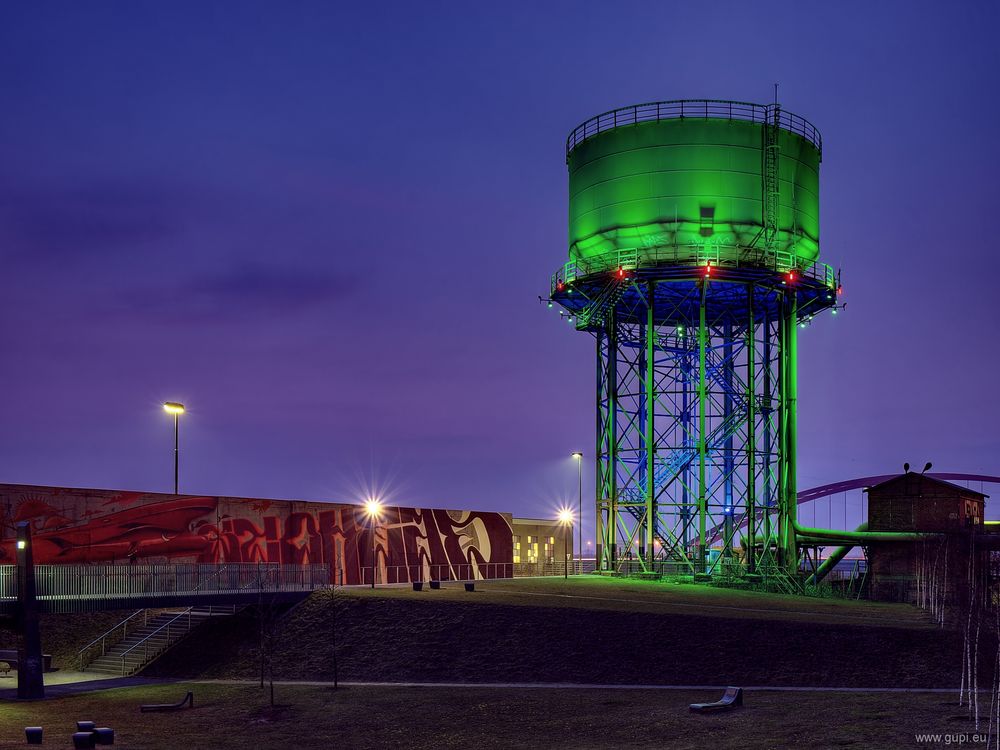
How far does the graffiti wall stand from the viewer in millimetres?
44688

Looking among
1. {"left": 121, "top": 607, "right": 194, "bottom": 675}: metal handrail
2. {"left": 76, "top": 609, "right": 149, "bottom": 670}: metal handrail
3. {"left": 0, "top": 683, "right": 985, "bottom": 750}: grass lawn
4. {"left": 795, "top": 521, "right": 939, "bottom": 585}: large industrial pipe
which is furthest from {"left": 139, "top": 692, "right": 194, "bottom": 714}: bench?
{"left": 795, "top": 521, "right": 939, "bottom": 585}: large industrial pipe

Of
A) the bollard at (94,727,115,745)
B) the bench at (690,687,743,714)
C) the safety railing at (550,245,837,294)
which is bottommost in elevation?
the bollard at (94,727,115,745)

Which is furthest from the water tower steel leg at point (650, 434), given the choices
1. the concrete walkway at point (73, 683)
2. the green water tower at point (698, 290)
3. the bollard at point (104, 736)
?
the bollard at point (104, 736)

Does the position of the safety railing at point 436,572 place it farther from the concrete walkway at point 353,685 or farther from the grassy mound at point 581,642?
the concrete walkway at point 353,685

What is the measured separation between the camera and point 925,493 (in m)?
73.6

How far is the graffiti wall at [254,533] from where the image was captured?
44.7 meters

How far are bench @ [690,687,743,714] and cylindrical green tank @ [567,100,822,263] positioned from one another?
38.7m

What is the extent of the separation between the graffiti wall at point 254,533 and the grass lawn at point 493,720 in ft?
30.0

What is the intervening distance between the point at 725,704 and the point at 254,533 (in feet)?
97.9

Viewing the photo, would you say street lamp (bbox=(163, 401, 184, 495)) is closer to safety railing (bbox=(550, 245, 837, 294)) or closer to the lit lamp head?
the lit lamp head

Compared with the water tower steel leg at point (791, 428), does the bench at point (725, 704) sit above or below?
below

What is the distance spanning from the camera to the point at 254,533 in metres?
53.5

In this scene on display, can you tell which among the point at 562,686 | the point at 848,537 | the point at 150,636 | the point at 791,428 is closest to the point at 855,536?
the point at 848,537

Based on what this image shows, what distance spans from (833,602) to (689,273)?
68.1 ft
